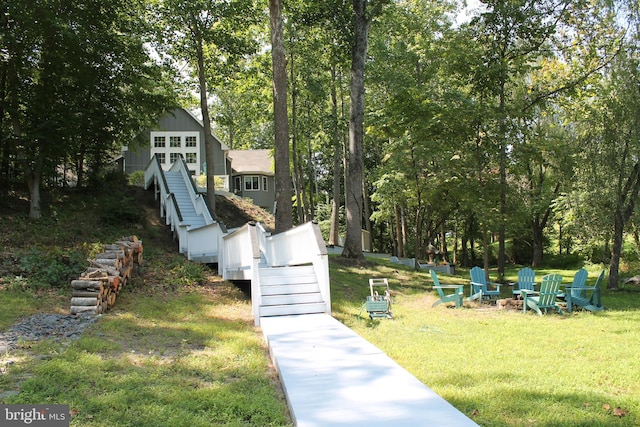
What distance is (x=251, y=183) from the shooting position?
32.6 metres

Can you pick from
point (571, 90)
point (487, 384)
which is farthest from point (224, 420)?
point (571, 90)

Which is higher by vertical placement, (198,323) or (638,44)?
(638,44)

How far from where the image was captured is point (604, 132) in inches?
509

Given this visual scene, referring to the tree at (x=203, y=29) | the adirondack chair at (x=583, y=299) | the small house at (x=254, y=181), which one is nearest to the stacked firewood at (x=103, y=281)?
the tree at (x=203, y=29)

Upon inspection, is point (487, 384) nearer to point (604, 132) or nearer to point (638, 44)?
point (604, 132)

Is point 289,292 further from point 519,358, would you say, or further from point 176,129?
point 176,129

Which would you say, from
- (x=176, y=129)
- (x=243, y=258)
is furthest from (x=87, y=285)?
(x=176, y=129)

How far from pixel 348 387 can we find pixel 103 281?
5.53 m

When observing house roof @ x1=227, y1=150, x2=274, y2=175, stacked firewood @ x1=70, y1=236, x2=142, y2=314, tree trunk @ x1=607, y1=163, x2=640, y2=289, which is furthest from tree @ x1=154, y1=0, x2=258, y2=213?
house roof @ x1=227, y1=150, x2=274, y2=175

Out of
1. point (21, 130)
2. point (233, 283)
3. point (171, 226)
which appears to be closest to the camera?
point (233, 283)

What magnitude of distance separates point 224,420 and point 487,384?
8.78ft

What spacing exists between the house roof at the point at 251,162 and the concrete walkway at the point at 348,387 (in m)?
25.8

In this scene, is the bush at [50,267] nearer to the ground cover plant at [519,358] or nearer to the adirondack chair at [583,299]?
the ground cover plant at [519,358]

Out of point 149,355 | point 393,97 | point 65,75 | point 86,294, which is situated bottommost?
point 149,355
